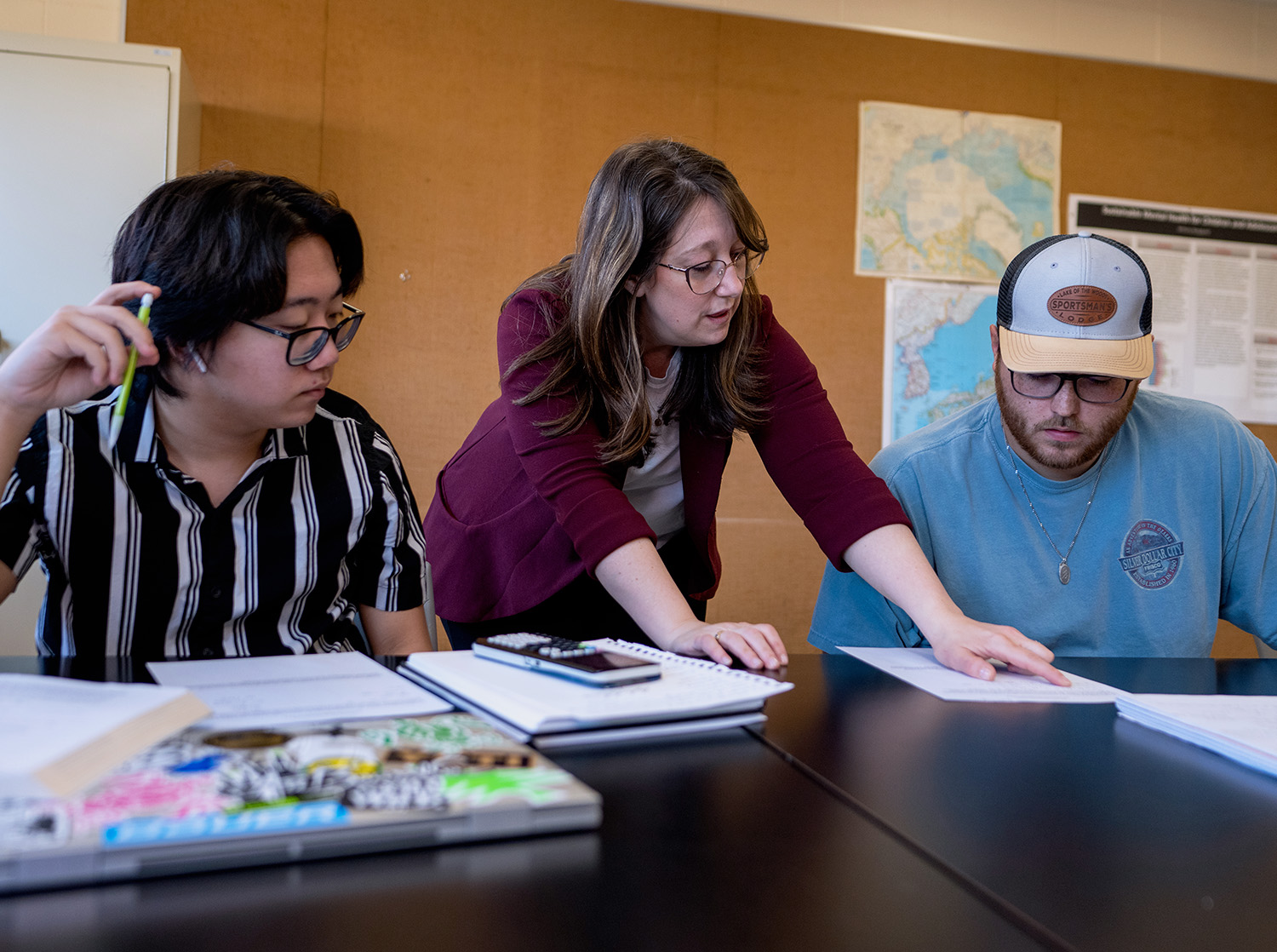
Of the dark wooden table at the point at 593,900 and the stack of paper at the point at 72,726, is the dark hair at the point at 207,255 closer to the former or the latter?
the stack of paper at the point at 72,726

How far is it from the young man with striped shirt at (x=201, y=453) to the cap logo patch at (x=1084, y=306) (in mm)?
944

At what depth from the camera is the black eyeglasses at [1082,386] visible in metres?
1.45

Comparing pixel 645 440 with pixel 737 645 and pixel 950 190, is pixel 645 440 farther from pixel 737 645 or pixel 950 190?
pixel 950 190

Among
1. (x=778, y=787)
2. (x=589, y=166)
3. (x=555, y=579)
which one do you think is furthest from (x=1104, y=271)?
(x=589, y=166)

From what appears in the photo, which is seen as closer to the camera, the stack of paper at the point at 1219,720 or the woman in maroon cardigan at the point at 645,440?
the stack of paper at the point at 1219,720

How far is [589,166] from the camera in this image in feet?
10.9

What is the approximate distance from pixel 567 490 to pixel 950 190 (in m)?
2.74

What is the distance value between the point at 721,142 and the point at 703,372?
7.08 feet

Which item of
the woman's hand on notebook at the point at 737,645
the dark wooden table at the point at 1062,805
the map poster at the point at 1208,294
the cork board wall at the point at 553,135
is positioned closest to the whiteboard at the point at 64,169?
the cork board wall at the point at 553,135

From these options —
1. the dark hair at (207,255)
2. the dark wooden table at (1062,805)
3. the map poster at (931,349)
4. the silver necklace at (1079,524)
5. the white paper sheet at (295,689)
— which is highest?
the map poster at (931,349)

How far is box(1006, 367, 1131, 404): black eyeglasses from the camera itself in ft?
4.77

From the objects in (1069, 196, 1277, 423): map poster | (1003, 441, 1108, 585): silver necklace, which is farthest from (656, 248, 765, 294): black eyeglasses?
(1069, 196, 1277, 423): map poster

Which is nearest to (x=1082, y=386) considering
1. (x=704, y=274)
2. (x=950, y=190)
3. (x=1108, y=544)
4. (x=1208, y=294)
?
(x=1108, y=544)

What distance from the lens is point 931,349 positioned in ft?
11.9
